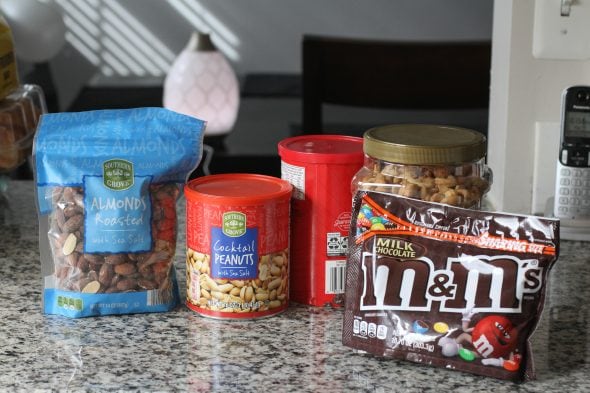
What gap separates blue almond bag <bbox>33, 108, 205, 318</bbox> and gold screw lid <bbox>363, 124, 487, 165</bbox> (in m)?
0.20

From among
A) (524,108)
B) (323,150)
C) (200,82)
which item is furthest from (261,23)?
(323,150)

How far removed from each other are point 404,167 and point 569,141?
422 mm

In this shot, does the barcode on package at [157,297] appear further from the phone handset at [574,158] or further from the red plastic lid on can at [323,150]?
the phone handset at [574,158]

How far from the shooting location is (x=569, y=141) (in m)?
1.27

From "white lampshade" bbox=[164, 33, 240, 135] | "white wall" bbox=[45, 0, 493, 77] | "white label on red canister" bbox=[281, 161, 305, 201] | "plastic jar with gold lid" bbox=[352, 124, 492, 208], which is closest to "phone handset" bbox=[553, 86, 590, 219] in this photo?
"plastic jar with gold lid" bbox=[352, 124, 492, 208]

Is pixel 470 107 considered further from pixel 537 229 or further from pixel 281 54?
pixel 537 229

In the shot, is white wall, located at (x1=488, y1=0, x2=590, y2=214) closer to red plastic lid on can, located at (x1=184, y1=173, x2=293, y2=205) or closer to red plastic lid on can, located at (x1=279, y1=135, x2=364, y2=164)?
red plastic lid on can, located at (x1=279, y1=135, x2=364, y2=164)

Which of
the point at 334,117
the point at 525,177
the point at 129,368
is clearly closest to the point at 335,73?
the point at 334,117

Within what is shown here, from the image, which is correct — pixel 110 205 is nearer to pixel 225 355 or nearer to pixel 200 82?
pixel 225 355

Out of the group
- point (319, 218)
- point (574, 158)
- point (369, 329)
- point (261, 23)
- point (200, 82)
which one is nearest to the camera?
point (369, 329)

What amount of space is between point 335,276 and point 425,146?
0.19 meters

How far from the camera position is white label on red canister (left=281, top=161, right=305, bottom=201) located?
1.02 metres

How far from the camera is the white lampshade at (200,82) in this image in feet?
7.80

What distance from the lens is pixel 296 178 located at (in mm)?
1028
